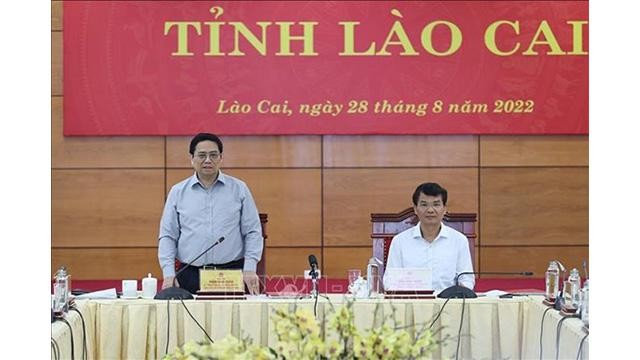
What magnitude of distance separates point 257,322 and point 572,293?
52.4 inches

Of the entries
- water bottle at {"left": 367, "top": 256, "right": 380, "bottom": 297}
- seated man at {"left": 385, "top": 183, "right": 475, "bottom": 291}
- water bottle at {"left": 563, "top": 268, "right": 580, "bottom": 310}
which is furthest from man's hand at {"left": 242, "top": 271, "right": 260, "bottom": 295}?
water bottle at {"left": 563, "top": 268, "right": 580, "bottom": 310}

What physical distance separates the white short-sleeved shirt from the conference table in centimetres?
69

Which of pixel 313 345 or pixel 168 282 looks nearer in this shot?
pixel 313 345

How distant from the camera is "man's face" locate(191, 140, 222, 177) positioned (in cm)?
507

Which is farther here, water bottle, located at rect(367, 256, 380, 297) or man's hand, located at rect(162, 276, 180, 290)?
man's hand, located at rect(162, 276, 180, 290)

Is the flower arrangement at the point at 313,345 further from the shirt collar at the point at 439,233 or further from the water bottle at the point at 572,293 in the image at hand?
the shirt collar at the point at 439,233

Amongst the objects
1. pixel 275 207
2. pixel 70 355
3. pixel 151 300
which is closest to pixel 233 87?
pixel 275 207

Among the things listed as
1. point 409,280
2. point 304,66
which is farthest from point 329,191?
point 409,280

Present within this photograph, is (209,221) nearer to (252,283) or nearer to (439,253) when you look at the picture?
(252,283)

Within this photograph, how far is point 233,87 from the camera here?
23.7 feet

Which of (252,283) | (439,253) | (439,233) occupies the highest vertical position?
(439,233)

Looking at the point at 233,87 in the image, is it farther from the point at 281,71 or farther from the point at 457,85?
the point at 457,85

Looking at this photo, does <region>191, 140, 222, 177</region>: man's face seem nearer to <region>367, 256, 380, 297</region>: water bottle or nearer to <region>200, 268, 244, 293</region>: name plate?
<region>200, 268, 244, 293</region>: name plate

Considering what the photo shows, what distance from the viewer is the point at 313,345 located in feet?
5.70
